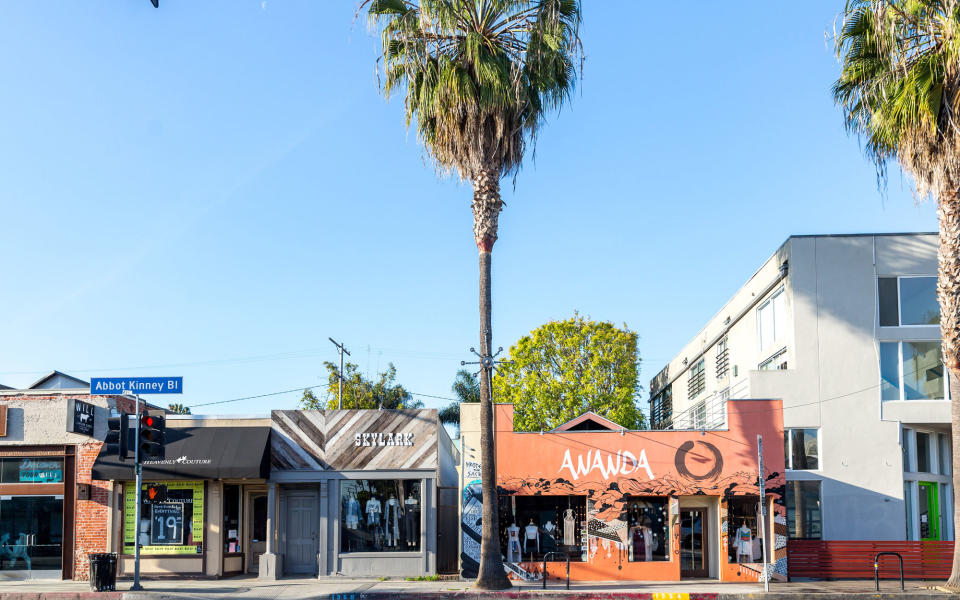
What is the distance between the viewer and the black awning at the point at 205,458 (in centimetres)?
2381

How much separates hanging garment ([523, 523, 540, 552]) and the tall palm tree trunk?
1.36 metres

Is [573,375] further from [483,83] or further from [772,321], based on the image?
[483,83]

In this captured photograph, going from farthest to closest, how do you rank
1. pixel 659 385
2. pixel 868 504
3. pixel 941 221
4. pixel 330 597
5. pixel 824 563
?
pixel 659 385
pixel 868 504
pixel 824 563
pixel 941 221
pixel 330 597

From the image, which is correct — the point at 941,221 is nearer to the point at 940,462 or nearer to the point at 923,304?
the point at 923,304

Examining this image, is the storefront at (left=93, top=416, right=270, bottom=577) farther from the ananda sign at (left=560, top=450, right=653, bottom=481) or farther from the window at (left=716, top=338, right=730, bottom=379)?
the window at (left=716, top=338, right=730, bottom=379)

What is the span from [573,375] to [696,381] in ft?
27.0

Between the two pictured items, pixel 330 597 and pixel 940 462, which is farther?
pixel 940 462

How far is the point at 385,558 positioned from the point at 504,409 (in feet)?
16.8

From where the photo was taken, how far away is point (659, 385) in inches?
2090

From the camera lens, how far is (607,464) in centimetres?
2430

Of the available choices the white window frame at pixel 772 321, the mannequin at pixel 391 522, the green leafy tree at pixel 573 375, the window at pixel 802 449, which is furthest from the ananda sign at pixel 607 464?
the green leafy tree at pixel 573 375

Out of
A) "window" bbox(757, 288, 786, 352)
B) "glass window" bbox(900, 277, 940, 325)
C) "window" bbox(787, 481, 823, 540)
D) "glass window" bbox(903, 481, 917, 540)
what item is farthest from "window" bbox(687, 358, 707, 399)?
"glass window" bbox(900, 277, 940, 325)

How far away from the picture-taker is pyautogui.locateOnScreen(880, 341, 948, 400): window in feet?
85.9

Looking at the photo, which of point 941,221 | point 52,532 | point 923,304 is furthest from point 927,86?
point 52,532
